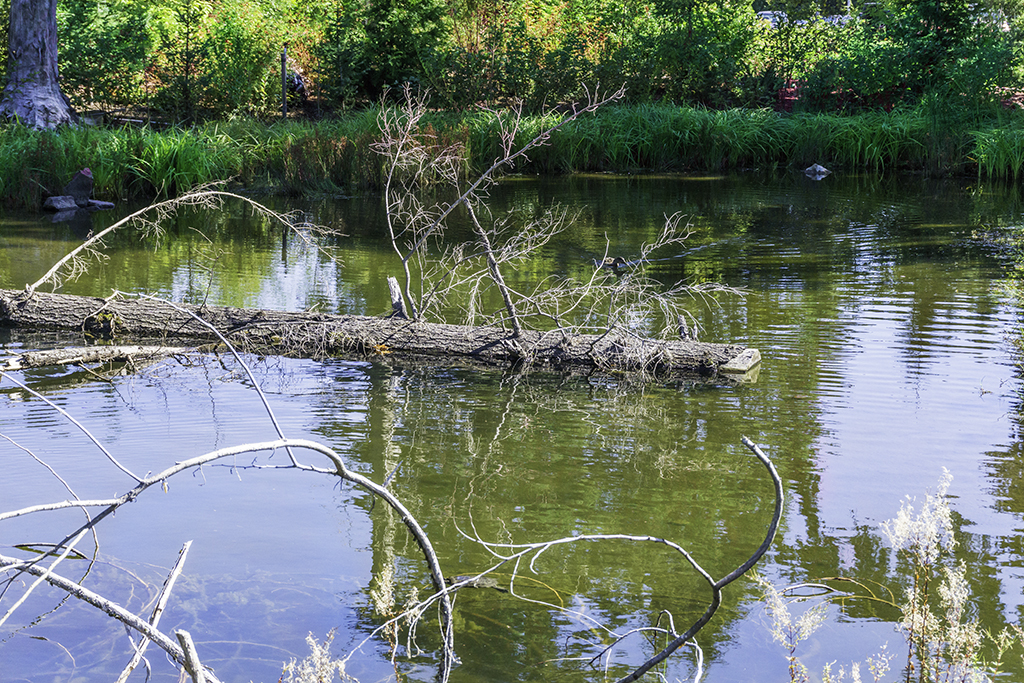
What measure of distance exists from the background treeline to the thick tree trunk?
80.3 inches

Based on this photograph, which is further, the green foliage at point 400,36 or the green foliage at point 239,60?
the green foliage at point 400,36

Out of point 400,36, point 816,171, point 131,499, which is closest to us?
point 131,499

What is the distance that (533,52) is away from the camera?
60.0 feet

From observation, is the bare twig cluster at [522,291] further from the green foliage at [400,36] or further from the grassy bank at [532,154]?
the green foliage at [400,36]

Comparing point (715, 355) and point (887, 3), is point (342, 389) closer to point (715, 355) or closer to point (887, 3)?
point (715, 355)

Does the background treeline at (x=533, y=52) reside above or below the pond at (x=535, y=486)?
above

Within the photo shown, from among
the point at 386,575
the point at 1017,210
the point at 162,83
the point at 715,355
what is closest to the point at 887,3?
the point at 1017,210

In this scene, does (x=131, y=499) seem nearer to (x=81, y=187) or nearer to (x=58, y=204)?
(x=58, y=204)

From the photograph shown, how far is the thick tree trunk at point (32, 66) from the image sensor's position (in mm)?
14148

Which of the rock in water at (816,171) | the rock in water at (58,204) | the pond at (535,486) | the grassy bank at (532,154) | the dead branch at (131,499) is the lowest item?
the pond at (535,486)

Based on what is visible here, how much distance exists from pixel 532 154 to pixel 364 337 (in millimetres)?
10645

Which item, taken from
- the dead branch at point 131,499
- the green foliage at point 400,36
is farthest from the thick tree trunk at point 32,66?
the dead branch at point 131,499

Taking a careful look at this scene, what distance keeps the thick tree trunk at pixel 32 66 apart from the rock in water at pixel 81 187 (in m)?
2.71

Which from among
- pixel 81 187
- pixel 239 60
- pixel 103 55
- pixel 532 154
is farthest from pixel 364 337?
pixel 103 55
